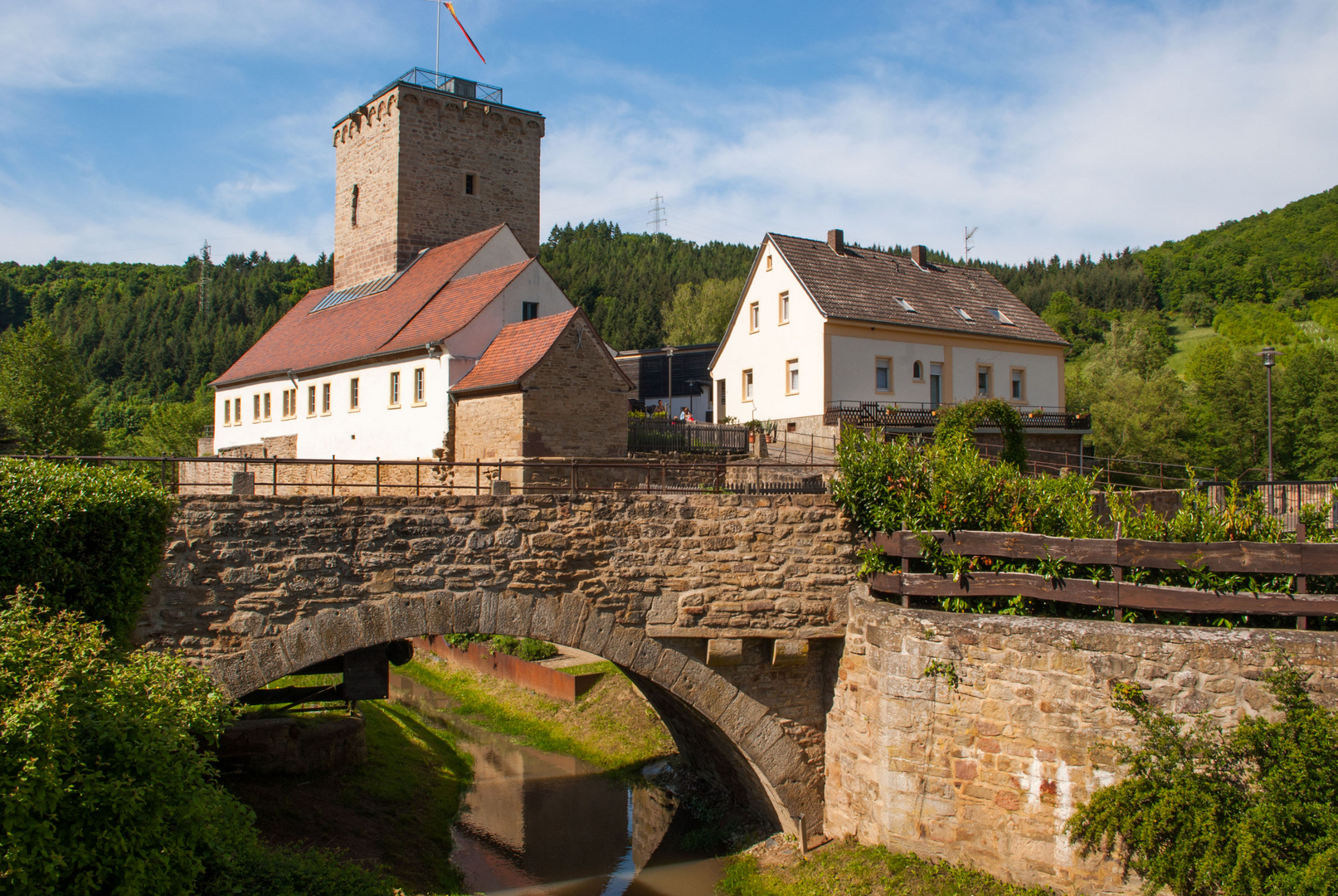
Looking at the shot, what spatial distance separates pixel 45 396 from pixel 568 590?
43.5m

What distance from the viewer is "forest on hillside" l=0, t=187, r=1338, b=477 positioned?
5262cm

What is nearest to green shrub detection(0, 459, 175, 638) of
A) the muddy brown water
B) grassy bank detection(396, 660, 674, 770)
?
the muddy brown water

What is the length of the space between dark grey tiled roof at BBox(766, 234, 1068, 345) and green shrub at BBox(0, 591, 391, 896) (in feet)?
80.6

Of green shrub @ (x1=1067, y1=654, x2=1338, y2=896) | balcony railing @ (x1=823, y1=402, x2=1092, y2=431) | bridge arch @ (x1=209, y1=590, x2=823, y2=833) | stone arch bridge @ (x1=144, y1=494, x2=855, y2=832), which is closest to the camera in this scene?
green shrub @ (x1=1067, y1=654, x2=1338, y2=896)

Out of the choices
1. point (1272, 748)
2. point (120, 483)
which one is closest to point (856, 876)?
point (1272, 748)

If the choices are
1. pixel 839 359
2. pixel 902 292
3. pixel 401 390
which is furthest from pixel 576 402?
pixel 902 292

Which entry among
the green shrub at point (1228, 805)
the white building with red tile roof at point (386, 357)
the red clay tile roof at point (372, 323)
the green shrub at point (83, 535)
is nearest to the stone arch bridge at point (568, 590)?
the green shrub at point (83, 535)

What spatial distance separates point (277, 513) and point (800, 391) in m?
22.7

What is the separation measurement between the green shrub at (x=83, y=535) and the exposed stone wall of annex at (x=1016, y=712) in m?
7.51

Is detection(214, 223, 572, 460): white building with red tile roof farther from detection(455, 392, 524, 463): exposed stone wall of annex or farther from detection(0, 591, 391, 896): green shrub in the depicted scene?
detection(0, 591, 391, 896): green shrub

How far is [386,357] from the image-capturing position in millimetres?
25469

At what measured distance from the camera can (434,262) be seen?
30438 mm

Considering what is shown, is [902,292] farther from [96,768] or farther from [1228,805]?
[96,768]

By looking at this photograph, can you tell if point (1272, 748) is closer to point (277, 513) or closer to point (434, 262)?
point (277, 513)
